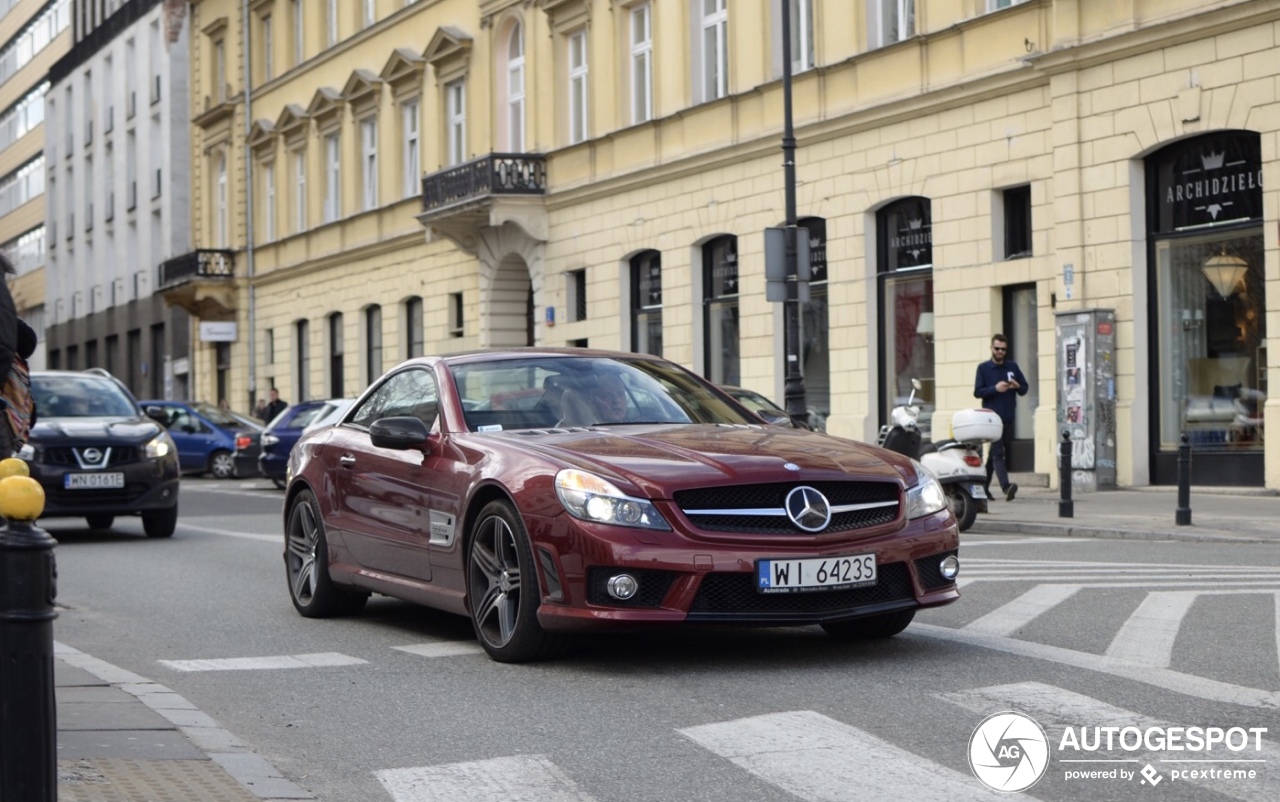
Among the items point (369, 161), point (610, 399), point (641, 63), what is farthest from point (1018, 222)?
point (369, 161)

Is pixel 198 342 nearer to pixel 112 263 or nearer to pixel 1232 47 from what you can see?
pixel 112 263

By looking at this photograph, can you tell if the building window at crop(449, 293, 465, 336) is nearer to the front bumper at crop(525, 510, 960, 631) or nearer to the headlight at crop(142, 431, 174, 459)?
the headlight at crop(142, 431, 174, 459)

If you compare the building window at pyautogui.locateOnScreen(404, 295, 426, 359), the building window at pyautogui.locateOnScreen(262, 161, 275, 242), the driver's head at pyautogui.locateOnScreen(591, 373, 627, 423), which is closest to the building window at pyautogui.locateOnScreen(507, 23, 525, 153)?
the building window at pyautogui.locateOnScreen(404, 295, 426, 359)

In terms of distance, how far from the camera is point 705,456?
7816 millimetres

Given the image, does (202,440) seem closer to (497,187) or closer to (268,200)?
(497,187)

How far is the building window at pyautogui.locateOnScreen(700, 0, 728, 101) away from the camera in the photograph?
3023cm

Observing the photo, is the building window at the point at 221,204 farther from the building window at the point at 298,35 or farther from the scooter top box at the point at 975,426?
the scooter top box at the point at 975,426

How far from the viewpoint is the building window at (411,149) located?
42.0 meters

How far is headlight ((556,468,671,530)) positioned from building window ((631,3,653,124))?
25270mm

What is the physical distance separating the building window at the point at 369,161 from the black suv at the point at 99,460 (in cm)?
2637

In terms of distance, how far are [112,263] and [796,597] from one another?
216 feet

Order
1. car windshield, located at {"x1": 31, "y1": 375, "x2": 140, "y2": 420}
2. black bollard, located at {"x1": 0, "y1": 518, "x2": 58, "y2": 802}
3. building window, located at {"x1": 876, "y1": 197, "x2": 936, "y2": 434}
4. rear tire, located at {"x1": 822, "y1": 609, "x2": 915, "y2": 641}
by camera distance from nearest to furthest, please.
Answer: black bollard, located at {"x1": 0, "y1": 518, "x2": 58, "y2": 802}, rear tire, located at {"x1": 822, "y1": 609, "x2": 915, "y2": 641}, car windshield, located at {"x1": 31, "y1": 375, "x2": 140, "y2": 420}, building window, located at {"x1": 876, "y1": 197, "x2": 936, "y2": 434}

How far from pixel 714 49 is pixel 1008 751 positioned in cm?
2562

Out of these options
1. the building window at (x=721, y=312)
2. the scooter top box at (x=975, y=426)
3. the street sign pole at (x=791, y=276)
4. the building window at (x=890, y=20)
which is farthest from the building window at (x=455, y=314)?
the scooter top box at (x=975, y=426)
